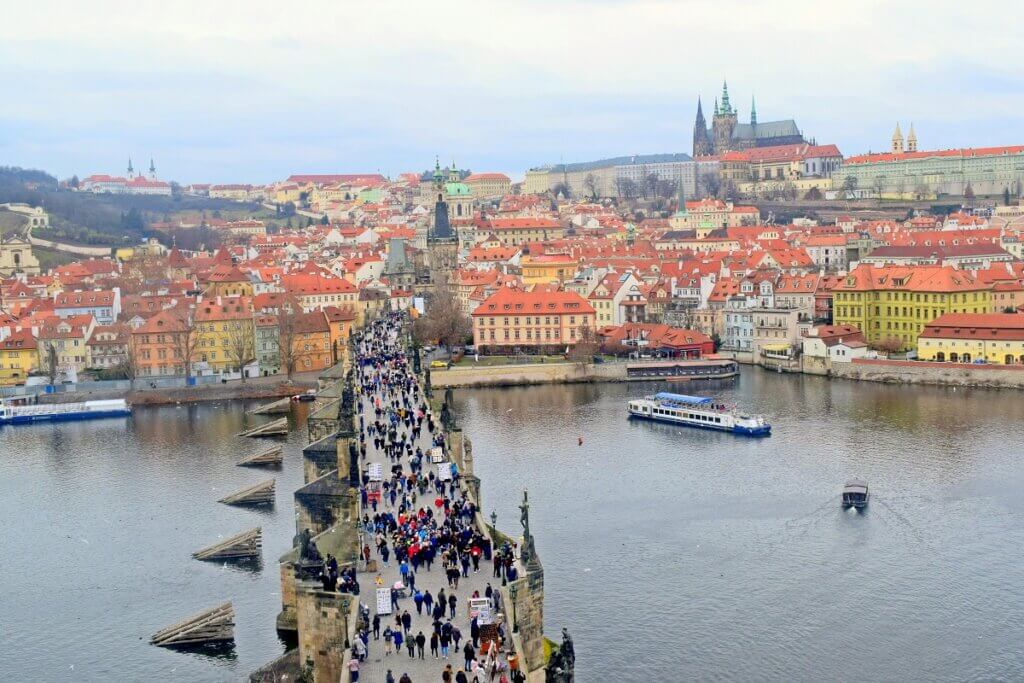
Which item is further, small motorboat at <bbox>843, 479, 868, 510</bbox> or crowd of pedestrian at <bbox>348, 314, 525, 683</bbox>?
small motorboat at <bbox>843, 479, 868, 510</bbox>

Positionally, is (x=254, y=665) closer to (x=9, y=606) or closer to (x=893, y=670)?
(x=9, y=606)

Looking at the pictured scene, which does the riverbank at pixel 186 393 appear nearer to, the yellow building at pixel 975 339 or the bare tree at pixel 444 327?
the bare tree at pixel 444 327

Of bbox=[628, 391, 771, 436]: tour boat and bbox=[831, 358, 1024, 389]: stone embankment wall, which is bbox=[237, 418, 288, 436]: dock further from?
bbox=[831, 358, 1024, 389]: stone embankment wall

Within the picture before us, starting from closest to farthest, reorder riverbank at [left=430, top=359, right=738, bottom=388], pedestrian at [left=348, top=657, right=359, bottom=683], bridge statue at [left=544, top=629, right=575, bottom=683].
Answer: bridge statue at [left=544, top=629, right=575, bottom=683] → pedestrian at [left=348, top=657, right=359, bottom=683] → riverbank at [left=430, top=359, right=738, bottom=388]

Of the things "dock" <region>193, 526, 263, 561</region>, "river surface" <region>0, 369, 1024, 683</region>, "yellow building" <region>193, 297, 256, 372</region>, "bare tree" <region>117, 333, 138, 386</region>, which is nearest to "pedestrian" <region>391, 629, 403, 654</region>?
"river surface" <region>0, 369, 1024, 683</region>

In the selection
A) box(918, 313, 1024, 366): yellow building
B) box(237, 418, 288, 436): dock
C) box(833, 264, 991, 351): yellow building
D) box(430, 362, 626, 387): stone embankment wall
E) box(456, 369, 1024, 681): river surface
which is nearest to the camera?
box(456, 369, 1024, 681): river surface

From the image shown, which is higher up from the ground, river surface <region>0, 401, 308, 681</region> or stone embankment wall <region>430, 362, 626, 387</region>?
stone embankment wall <region>430, 362, 626, 387</region>

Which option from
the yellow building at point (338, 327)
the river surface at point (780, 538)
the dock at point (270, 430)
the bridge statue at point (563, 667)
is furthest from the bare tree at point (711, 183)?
the bridge statue at point (563, 667)

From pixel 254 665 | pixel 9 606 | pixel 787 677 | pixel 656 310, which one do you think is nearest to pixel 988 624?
pixel 787 677
